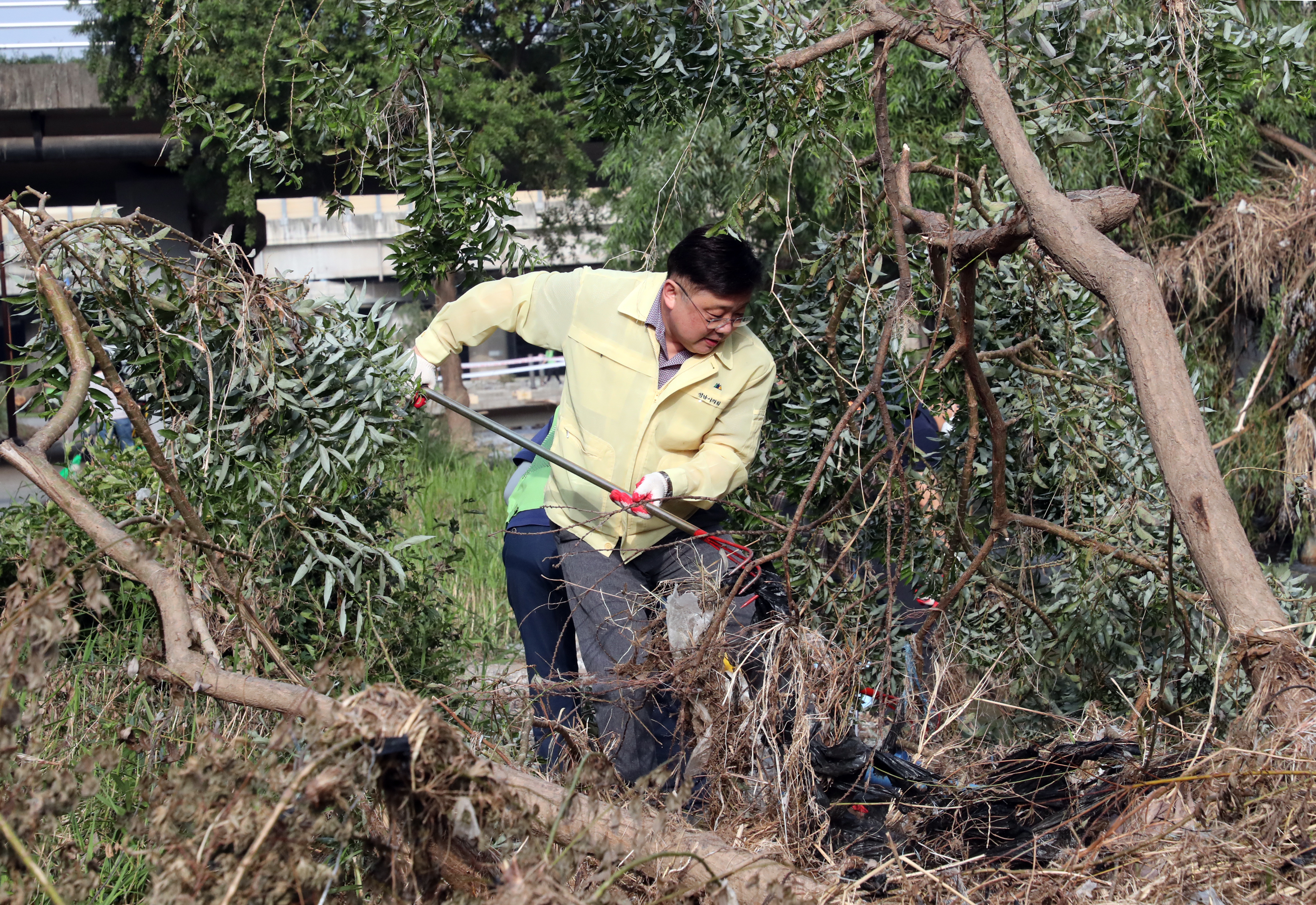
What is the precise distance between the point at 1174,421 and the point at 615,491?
147 centimetres

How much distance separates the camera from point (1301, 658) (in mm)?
2002

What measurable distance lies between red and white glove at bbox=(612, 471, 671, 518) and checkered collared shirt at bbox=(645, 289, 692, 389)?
33cm

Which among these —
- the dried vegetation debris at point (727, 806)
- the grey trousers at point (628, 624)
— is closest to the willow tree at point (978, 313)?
the grey trousers at point (628, 624)

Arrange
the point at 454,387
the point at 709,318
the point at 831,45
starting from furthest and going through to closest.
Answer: the point at 454,387
the point at 709,318
the point at 831,45

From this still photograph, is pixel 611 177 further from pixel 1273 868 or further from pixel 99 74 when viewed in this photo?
pixel 1273 868

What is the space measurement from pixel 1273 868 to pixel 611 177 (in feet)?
29.3

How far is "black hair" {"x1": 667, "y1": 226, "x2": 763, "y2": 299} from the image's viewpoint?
3.01m

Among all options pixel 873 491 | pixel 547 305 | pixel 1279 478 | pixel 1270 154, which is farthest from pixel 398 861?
pixel 1270 154

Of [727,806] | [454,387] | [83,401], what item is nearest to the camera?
[83,401]

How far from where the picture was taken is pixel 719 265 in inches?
118

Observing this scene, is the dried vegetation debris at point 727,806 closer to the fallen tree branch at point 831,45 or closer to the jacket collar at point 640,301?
the jacket collar at point 640,301

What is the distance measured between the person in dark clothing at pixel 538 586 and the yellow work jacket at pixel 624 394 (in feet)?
0.30

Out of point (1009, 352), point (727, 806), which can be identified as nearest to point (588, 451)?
point (727, 806)

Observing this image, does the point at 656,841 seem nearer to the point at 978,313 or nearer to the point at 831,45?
the point at 831,45
